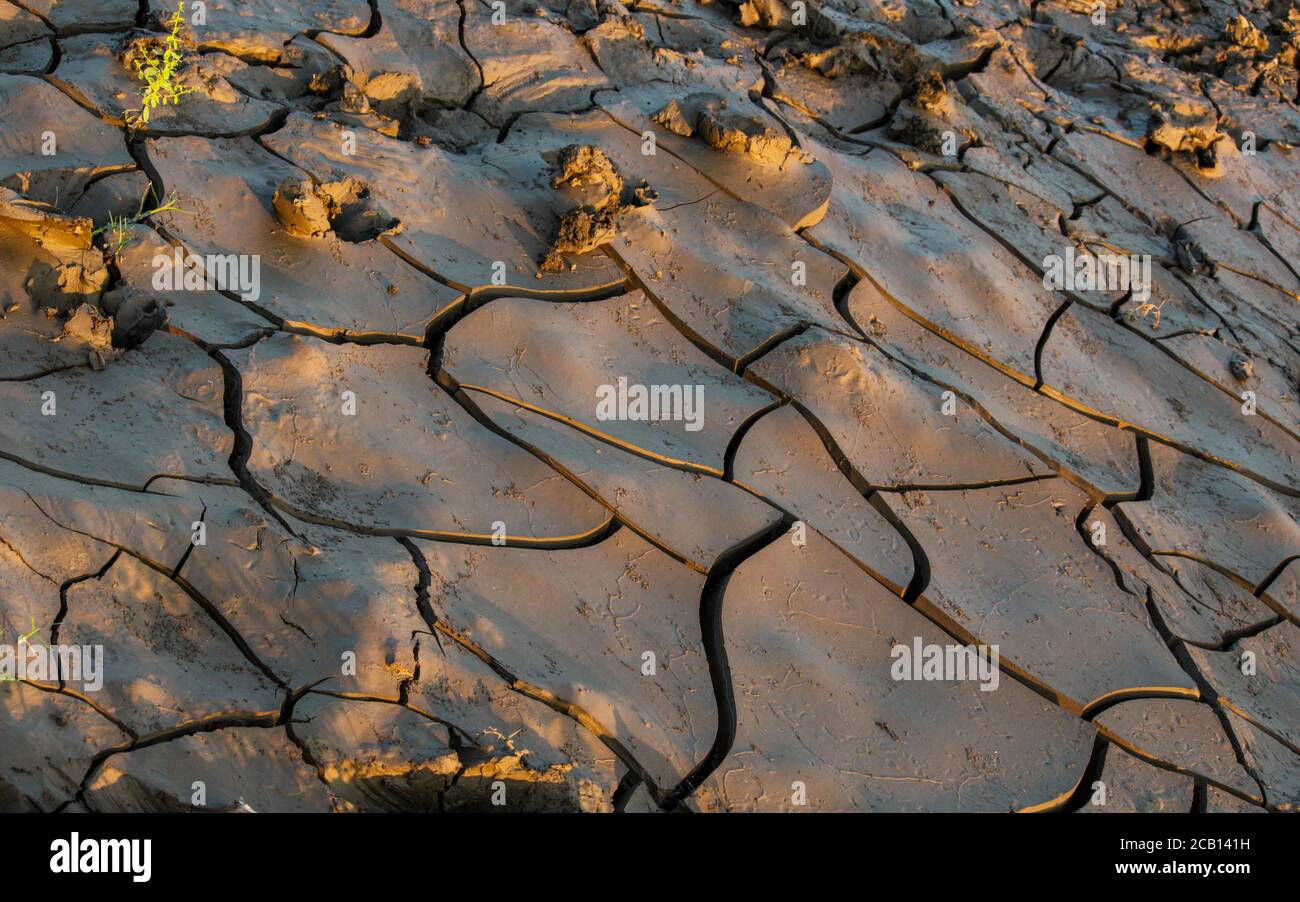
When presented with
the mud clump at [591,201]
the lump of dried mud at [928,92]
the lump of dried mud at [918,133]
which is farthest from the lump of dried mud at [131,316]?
the lump of dried mud at [928,92]

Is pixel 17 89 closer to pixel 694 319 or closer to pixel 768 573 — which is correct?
pixel 694 319

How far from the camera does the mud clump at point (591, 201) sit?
3.59 metres

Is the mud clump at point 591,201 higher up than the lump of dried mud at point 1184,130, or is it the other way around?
the mud clump at point 591,201

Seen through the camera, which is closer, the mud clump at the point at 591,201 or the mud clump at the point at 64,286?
the mud clump at the point at 64,286

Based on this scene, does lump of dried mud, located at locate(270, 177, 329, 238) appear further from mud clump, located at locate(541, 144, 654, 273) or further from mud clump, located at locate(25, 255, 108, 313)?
mud clump, located at locate(541, 144, 654, 273)

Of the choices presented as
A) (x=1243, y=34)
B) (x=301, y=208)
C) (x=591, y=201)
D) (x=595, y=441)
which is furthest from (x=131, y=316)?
(x=1243, y=34)

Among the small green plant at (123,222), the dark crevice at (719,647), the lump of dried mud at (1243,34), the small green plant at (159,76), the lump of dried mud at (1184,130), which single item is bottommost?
the dark crevice at (719,647)

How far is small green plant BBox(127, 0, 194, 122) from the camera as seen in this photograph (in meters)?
3.50

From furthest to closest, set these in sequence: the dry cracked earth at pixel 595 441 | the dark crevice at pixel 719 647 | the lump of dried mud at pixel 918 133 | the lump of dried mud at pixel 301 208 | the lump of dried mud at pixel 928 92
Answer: the lump of dried mud at pixel 928 92 → the lump of dried mud at pixel 918 133 → the lump of dried mud at pixel 301 208 → the dark crevice at pixel 719 647 → the dry cracked earth at pixel 595 441

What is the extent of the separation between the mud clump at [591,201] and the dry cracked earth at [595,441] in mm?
16

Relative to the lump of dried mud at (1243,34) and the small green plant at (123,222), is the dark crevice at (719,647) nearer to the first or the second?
the small green plant at (123,222)

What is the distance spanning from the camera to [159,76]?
3551 mm
